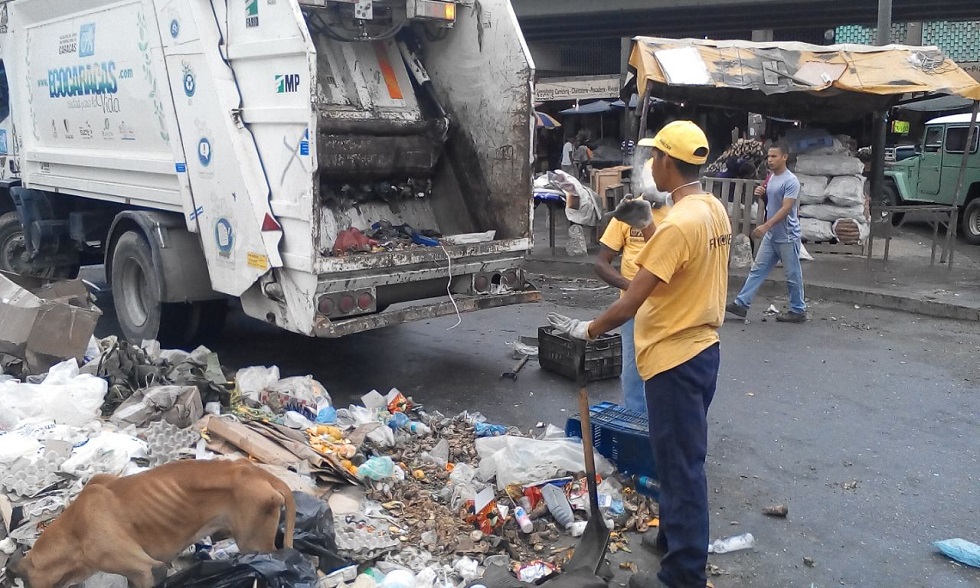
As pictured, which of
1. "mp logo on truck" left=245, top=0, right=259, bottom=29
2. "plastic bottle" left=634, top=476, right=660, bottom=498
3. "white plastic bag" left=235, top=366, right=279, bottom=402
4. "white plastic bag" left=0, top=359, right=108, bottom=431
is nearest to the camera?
"plastic bottle" left=634, top=476, right=660, bottom=498

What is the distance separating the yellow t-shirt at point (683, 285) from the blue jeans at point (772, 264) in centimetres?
492

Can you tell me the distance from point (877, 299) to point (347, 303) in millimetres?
6035

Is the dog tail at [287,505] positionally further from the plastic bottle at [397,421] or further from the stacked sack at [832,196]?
the stacked sack at [832,196]

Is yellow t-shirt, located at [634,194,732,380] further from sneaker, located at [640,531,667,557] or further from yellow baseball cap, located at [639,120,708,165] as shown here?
sneaker, located at [640,531,667,557]

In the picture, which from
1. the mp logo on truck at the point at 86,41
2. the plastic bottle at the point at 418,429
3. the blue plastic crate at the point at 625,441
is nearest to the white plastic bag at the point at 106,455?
the plastic bottle at the point at 418,429

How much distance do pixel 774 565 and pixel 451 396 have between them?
106 inches

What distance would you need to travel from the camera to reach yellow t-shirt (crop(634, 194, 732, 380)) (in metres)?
3.08

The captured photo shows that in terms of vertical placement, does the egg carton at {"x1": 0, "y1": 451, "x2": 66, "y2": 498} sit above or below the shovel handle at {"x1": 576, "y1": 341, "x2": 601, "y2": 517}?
below

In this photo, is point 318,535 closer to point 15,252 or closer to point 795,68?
point 15,252

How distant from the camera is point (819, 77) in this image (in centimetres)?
1028

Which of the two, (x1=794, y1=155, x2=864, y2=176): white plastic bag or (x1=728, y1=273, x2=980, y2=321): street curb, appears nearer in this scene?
(x1=728, y1=273, x2=980, y2=321): street curb

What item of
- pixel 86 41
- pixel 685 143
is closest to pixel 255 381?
pixel 685 143

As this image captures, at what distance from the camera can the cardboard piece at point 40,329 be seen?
5.33 m

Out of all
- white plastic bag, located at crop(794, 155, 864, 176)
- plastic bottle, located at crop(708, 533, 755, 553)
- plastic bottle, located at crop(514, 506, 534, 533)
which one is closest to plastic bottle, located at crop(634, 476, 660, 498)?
plastic bottle, located at crop(708, 533, 755, 553)
